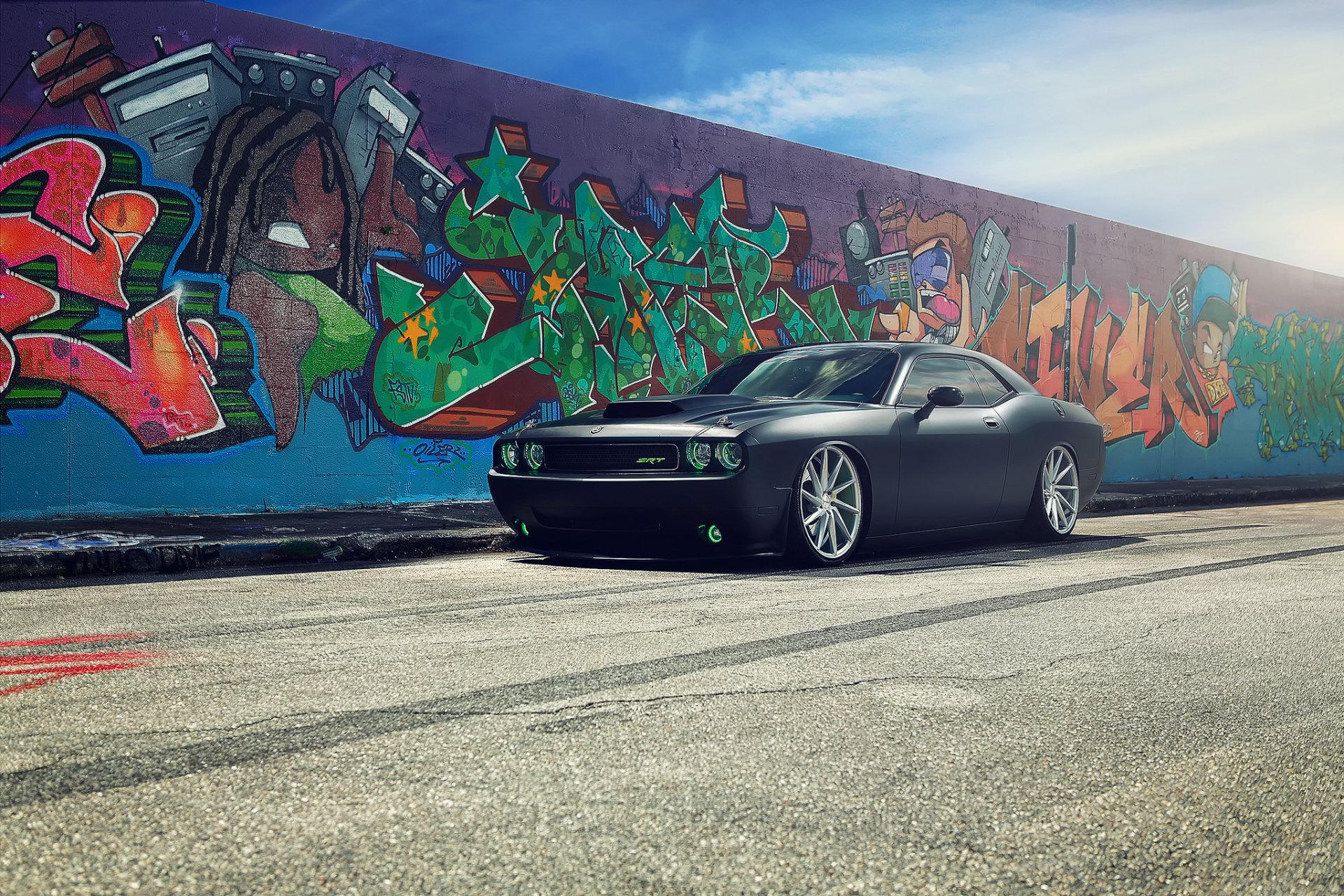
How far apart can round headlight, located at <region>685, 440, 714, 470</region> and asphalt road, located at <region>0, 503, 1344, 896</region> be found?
121cm

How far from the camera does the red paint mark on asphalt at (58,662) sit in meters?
3.38

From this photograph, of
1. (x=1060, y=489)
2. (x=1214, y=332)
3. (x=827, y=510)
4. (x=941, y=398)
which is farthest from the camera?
(x=1214, y=332)

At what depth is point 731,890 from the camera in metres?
1.86

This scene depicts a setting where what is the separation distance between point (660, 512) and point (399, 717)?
3.40 m

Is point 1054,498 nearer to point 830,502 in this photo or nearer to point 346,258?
point 830,502

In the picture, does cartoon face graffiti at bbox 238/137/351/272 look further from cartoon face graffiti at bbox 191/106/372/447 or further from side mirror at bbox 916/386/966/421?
side mirror at bbox 916/386/966/421

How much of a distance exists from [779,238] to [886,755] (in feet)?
37.9

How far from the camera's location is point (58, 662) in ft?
11.9

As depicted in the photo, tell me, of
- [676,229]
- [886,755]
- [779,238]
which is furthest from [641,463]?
[779,238]

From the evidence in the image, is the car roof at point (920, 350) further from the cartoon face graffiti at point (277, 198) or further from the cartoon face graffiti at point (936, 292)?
the cartoon face graffiti at point (936, 292)

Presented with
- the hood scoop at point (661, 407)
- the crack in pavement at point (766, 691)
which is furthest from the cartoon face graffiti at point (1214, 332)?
the crack in pavement at point (766, 691)

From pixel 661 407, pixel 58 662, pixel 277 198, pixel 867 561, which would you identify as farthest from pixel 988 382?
pixel 58 662

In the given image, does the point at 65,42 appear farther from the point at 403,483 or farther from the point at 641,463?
the point at 641,463

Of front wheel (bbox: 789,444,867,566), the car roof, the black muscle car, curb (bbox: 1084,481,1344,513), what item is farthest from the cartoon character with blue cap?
front wheel (bbox: 789,444,867,566)
